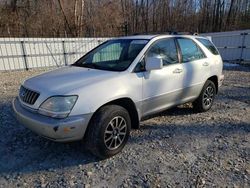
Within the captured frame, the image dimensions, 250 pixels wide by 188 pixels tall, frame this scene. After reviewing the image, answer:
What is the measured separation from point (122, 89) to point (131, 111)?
473mm

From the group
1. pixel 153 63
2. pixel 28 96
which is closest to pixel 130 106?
pixel 153 63

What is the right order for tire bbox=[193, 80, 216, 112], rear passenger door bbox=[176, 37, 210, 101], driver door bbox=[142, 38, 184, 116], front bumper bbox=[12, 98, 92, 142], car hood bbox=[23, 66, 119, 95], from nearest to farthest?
front bumper bbox=[12, 98, 92, 142]
car hood bbox=[23, 66, 119, 95]
driver door bbox=[142, 38, 184, 116]
rear passenger door bbox=[176, 37, 210, 101]
tire bbox=[193, 80, 216, 112]

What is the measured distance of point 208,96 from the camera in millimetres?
4910

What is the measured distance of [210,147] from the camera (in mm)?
3469

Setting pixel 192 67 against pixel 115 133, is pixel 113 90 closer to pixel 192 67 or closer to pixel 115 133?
pixel 115 133

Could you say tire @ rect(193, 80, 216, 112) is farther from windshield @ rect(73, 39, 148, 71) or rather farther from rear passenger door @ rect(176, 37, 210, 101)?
windshield @ rect(73, 39, 148, 71)

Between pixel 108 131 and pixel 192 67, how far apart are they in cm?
218

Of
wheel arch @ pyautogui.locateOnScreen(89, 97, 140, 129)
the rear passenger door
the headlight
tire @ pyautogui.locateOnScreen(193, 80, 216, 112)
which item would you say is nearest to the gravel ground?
tire @ pyautogui.locateOnScreen(193, 80, 216, 112)

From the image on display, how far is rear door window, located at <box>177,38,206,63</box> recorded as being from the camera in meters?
4.21

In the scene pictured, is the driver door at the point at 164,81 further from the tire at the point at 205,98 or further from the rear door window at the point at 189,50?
the tire at the point at 205,98

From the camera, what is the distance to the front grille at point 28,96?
2902 millimetres

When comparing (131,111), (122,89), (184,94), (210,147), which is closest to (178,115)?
(184,94)

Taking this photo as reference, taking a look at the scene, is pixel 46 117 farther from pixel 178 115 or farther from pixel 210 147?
pixel 178 115

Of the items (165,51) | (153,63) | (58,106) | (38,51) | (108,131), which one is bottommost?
(108,131)
